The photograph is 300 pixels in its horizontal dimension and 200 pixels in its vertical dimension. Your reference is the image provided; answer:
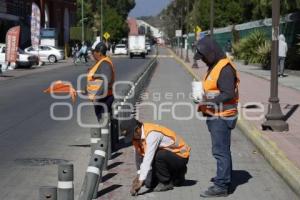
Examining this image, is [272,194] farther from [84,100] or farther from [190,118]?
[84,100]

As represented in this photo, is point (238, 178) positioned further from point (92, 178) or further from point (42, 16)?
point (42, 16)

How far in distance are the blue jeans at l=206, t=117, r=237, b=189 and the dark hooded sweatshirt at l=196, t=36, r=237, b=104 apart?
0.97 ft

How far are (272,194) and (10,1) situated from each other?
65718 millimetres

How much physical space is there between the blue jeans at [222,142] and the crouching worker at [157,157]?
55 centimetres

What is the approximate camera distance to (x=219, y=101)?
7203 millimetres

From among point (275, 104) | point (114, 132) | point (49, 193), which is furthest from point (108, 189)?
point (275, 104)

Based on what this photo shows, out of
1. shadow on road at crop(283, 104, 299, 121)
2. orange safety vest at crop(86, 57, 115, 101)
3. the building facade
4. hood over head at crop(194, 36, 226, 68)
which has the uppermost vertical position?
the building facade

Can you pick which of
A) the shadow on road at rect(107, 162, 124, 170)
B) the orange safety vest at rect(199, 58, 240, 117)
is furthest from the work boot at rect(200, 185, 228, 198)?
the shadow on road at rect(107, 162, 124, 170)

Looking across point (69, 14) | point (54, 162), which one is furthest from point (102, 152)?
point (69, 14)

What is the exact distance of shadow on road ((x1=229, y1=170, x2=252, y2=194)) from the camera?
8.16 metres

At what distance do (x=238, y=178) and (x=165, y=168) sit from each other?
147cm

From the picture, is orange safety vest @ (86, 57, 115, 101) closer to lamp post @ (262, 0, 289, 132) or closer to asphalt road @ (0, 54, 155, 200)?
asphalt road @ (0, 54, 155, 200)

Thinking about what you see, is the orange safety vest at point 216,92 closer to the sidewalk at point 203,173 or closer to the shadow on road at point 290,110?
the sidewalk at point 203,173

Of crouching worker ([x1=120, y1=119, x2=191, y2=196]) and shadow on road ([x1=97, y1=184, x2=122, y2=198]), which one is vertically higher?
crouching worker ([x1=120, y1=119, x2=191, y2=196])
